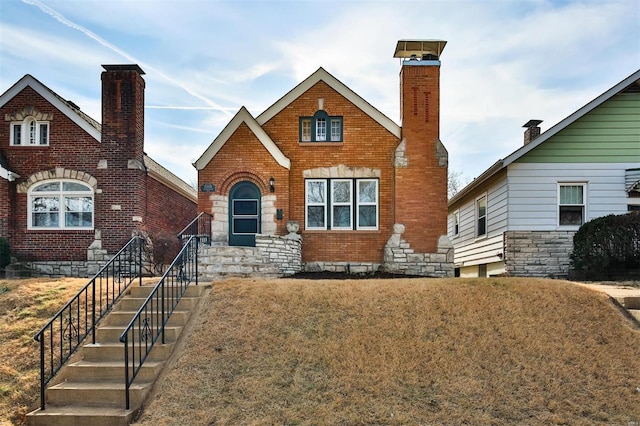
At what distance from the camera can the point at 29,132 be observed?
1934 cm

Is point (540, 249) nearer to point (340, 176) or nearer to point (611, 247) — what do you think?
point (611, 247)

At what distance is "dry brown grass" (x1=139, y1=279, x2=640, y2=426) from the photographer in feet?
26.3

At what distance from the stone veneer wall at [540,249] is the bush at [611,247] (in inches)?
36.9

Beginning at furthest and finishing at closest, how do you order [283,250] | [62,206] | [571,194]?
[62,206] → [571,194] → [283,250]

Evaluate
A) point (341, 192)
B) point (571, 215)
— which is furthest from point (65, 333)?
point (571, 215)

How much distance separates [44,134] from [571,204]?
1687 centimetres

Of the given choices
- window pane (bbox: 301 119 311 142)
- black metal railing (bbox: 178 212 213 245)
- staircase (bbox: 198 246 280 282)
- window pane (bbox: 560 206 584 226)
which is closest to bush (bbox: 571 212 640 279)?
window pane (bbox: 560 206 584 226)

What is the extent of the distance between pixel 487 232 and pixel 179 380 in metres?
14.2

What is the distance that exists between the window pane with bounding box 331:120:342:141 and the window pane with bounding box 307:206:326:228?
7.44 ft

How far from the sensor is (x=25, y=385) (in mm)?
9086

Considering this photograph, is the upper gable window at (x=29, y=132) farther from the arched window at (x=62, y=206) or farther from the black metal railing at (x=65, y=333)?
the black metal railing at (x=65, y=333)

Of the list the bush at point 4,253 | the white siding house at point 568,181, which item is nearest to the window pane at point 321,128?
the white siding house at point 568,181

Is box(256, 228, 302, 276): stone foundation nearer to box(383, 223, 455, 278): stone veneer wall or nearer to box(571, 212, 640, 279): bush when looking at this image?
box(383, 223, 455, 278): stone veneer wall

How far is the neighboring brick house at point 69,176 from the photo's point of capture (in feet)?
61.6
